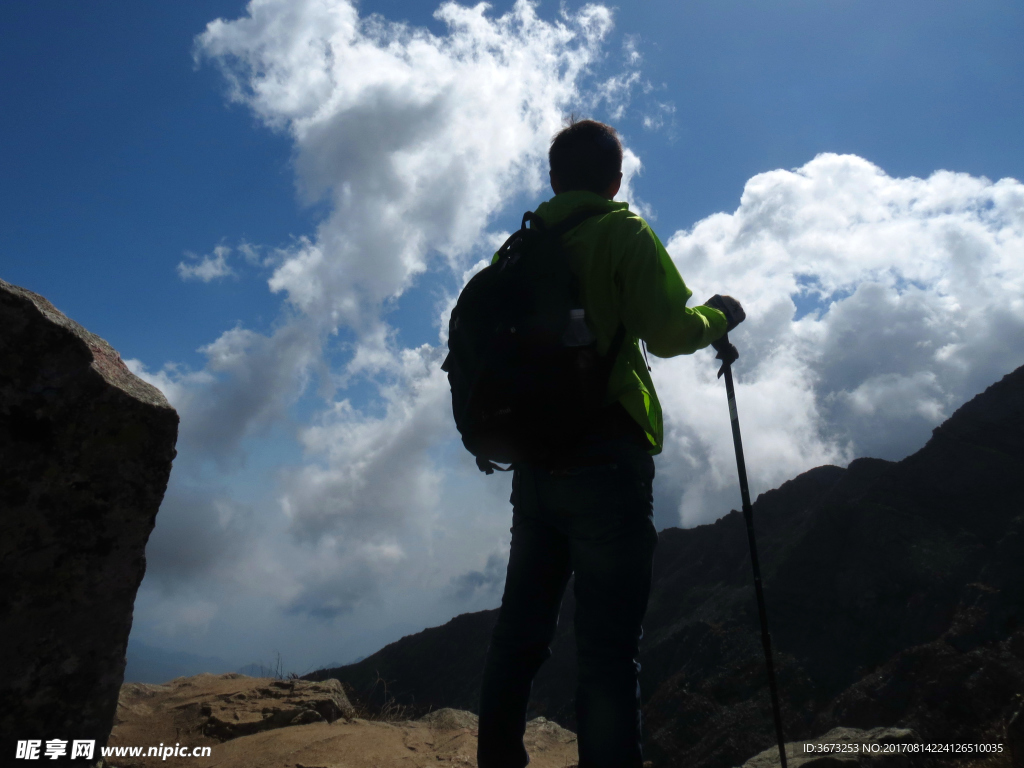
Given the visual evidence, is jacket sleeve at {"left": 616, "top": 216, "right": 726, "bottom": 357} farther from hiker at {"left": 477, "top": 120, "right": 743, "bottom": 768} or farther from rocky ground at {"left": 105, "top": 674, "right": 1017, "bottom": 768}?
rocky ground at {"left": 105, "top": 674, "right": 1017, "bottom": 768}

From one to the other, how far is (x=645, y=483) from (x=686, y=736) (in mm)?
6651

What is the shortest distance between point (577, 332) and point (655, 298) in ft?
1.03

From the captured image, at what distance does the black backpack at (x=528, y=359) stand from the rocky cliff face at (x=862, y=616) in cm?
482

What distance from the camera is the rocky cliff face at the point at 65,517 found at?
70.1 inches

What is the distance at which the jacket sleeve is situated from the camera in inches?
81.9

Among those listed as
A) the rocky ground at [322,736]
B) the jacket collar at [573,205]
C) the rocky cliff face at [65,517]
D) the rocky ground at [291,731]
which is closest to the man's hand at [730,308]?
the jacket collar at [573,205]

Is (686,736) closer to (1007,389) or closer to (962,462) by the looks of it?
(962,462)

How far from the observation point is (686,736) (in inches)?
280

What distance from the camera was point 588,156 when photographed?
2494 millimetres

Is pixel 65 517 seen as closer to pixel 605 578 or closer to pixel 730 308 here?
pixel 605 578

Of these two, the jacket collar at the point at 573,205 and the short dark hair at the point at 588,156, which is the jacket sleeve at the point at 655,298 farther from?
the short dark hair at the point at 588,156

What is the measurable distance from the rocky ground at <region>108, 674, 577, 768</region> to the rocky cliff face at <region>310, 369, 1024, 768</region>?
1812 mm

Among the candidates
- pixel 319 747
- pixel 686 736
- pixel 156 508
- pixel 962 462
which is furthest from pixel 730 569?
pixel 156 508

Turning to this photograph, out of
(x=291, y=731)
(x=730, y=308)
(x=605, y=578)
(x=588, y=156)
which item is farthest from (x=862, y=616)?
(x=588, y=156)
